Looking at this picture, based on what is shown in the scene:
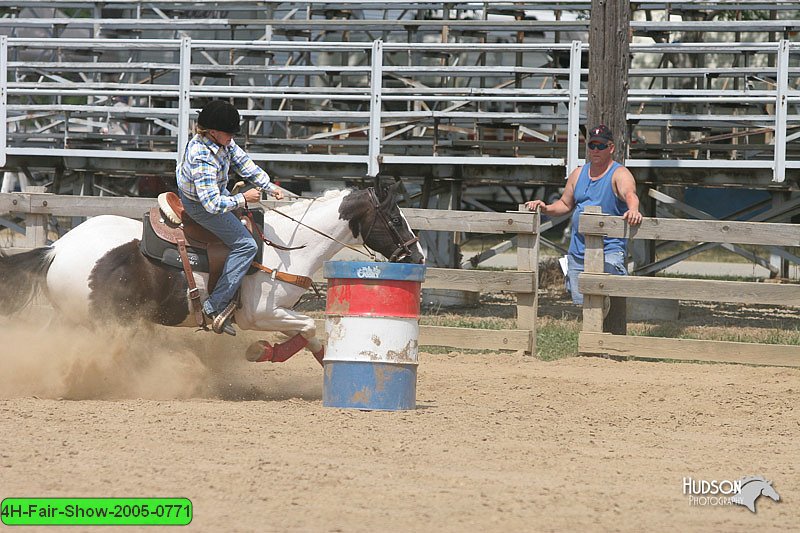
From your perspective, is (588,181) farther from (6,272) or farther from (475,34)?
(475,34)

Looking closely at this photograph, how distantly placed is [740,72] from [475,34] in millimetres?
4901

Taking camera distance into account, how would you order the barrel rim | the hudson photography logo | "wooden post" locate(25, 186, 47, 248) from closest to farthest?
1. the hudson photography logo
2. the barrel rim
3. "wooden post" locate(25, 186, 47, 248)

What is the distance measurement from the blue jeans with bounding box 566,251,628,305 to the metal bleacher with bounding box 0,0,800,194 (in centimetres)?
218

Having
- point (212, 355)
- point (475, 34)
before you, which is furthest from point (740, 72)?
point (212, 355)

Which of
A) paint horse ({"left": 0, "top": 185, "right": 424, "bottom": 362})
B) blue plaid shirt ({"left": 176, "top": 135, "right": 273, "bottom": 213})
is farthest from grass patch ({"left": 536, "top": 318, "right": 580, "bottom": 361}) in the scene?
blue plaid shirt ({"left": 176, "top": 135, "right": 273, "bottom": 213})

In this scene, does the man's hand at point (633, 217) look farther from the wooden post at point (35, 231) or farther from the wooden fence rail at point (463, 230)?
the wooden post at point (35, 231)

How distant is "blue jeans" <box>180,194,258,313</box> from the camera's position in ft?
25.6

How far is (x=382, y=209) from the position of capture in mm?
8078

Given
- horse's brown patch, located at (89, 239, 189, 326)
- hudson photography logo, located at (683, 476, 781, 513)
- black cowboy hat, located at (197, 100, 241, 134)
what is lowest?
hudson photography logo, located at (683, 476, 781, 513)

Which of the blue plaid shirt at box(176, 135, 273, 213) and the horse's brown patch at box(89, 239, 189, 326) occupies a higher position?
the blue plaid shirt at box(176, 135, 273, 213)

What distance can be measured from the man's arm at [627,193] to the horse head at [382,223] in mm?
2876

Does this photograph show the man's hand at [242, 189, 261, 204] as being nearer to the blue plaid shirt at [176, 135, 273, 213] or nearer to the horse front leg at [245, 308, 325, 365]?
the blue plaid shirt at [176, 135, 273, 213]

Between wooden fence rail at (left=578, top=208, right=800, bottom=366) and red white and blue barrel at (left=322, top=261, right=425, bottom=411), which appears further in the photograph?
wooden fence rail at (left=578, top=208, right=800, bottom=366)

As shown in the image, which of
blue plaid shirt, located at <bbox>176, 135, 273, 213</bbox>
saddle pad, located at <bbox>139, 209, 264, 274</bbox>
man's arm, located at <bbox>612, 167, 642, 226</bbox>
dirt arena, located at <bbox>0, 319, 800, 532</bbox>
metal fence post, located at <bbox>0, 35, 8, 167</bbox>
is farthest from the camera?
metal fence post, located at <bbox>0, 35, 8, 167</bbox>
